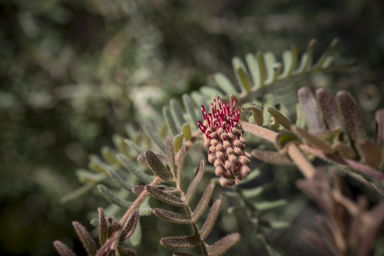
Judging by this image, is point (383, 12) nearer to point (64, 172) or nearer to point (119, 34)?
point (119, 34)

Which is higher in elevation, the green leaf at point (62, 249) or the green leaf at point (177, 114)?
the green leaf at point (177, 114)

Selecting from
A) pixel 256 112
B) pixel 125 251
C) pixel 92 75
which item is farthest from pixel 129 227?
pixel 92 75

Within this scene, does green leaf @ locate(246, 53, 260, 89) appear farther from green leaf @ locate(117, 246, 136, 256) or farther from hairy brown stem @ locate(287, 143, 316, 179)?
green leaf @ locate(117, 246, 136, 256)

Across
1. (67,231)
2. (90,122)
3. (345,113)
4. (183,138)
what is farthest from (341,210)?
(67,231)

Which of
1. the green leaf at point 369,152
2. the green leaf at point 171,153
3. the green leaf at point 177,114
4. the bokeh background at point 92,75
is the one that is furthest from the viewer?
the bokeh background at point 92,75

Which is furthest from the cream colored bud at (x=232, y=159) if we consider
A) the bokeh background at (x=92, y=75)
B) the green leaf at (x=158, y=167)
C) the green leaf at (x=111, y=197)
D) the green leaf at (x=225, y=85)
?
the bokeh background at (x=92, y=75)

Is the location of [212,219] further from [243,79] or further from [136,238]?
[243,79]

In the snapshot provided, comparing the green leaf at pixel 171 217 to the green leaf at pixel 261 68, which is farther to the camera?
the green leaf at pixel 261 68

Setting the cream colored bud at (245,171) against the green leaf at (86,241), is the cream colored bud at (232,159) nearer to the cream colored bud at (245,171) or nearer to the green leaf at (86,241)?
the cream colored bud at (245,171)
